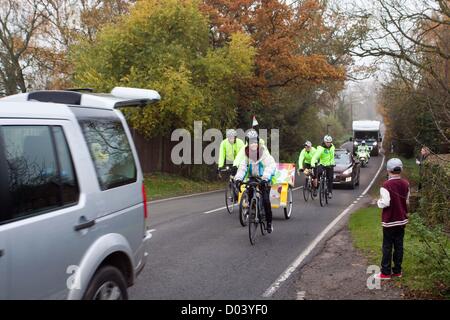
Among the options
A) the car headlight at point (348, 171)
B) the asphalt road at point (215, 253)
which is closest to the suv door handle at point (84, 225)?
the asphalt road at point (215, 253)

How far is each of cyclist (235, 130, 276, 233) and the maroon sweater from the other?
9.62ft

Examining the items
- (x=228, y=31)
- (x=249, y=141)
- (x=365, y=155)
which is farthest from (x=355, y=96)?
(x=249, y=141)

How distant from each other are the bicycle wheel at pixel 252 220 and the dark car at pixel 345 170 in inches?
570

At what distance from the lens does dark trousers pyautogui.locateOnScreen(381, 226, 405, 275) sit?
→ 6.44m

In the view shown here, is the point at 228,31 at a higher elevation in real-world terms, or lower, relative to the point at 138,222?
higher

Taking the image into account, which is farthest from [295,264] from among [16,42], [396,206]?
[16,42]

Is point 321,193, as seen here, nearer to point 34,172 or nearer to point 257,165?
point 257,165

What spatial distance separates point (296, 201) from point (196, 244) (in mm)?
8083

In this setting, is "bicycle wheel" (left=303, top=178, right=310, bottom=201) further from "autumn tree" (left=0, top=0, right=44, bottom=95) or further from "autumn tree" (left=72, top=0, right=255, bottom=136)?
"autumn tree" (left=0, top=0, right=44, bottom=95)

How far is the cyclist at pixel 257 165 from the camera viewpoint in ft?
29.9

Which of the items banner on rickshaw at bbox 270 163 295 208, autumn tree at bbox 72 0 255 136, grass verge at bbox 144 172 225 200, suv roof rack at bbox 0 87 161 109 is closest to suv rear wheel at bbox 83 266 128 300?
suv roof rack at bbox 0 87 161 109

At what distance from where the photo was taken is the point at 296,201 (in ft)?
53.6

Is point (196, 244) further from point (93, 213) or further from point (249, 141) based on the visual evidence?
point (93, 213)

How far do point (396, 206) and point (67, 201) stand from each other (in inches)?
168
